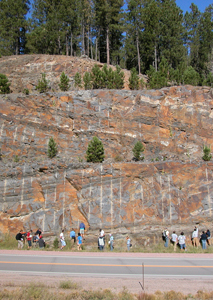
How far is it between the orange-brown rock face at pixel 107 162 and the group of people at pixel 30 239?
1196mm

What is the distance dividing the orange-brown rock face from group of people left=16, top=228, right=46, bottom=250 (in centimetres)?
120

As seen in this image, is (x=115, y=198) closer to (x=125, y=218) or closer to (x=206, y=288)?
(x=125, y=218)

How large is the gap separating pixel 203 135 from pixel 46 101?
14041 mm

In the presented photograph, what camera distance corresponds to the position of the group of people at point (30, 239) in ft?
51.9

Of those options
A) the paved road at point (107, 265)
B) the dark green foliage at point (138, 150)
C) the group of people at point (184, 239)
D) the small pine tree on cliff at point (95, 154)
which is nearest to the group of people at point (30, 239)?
the paved road at point (107, 265)

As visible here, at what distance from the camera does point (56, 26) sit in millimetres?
38656

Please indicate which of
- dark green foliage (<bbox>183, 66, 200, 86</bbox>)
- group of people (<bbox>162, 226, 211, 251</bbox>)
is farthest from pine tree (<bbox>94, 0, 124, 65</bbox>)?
group of people (<bbox>162, 226, 211, 251</bbox>)

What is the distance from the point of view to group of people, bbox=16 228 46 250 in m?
15.8

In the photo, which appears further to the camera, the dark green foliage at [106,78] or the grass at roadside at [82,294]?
the dark green foliage at [106,78]

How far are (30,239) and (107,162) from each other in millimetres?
7600

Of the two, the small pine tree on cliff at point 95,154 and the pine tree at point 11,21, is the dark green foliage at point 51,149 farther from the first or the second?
the pine tree at point 11,21

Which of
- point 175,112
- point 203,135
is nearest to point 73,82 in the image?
point 175,112

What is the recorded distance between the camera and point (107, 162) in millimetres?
20719

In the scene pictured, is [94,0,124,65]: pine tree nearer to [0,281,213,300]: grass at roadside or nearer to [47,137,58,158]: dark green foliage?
[47,137,58,158]: dark green foliage
